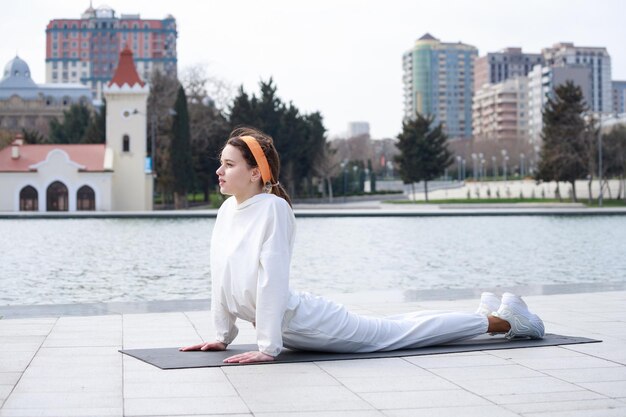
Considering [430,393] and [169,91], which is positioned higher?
[169,91]

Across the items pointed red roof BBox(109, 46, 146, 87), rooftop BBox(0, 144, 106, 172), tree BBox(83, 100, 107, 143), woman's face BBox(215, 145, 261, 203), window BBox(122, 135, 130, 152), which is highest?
pointed red roof BBox(109, 46, 146, 87)

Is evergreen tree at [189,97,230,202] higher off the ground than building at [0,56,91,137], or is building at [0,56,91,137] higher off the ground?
building at [0,56,91,137]

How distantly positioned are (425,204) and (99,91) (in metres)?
117

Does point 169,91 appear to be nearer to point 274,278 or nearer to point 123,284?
point 123,284

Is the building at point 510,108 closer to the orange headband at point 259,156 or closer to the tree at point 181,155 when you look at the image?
the tree at point 181,155

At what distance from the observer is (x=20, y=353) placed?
601 centimetres

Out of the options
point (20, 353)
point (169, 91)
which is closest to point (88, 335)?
point (20, 353)

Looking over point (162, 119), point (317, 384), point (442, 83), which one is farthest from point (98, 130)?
point (442, 83)

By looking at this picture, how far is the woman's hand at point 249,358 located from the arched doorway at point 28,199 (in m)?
48.9

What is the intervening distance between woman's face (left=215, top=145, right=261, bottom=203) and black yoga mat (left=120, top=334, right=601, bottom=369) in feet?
3.28

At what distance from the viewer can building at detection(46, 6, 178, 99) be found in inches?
6398

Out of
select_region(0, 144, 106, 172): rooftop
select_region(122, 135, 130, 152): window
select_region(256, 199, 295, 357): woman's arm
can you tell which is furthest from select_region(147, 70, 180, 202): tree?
select_region(256, 199, 295, 357): woman's arm

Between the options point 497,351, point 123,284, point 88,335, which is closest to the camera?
point 497,351

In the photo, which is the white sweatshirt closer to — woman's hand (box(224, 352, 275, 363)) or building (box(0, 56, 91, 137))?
woman's hand (box(224, 352, 275, 363))
